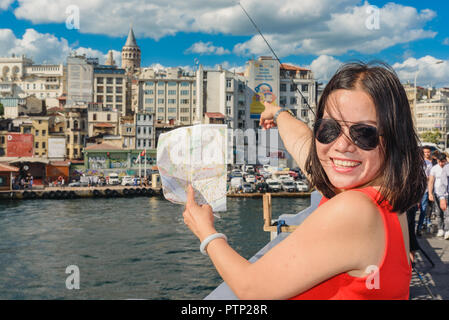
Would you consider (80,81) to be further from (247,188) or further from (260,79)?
(247,188)

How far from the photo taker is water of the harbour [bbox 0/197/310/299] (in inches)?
476

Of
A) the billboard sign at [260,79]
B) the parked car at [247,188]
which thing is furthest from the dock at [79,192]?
the billboard sign at [260,79]

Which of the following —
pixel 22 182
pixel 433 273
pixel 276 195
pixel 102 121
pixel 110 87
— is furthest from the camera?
pixel 110 87

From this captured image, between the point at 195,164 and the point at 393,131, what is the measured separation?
20.0 inches

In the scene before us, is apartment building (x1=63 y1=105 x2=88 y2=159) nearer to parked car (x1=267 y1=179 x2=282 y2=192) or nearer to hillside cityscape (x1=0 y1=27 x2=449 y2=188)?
hillside cityscape (x1=0 y1=27 x2=449 y2=188)

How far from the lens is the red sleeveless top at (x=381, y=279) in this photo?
85cm

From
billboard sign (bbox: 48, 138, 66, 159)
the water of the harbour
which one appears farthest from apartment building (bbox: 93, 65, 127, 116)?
the water of the harbour

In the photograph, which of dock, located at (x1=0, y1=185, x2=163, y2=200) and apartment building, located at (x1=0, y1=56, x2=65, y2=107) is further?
apartment building, located at (x1=0, y1=56, x2=65, y2=107)

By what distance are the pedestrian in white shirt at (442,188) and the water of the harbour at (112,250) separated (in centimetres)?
626

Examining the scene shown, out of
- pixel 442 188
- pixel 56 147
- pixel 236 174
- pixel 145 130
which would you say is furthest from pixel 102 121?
pixel 442 188

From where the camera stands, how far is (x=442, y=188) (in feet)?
20.4

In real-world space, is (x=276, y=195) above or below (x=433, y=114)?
below

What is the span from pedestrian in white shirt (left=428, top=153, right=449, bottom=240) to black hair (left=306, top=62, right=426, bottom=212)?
5746 millimetres

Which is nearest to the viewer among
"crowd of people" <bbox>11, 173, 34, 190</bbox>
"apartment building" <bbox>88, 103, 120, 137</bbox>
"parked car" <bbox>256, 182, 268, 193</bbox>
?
"parked car" <bbox>256, 182, 268, 193</bbox>
